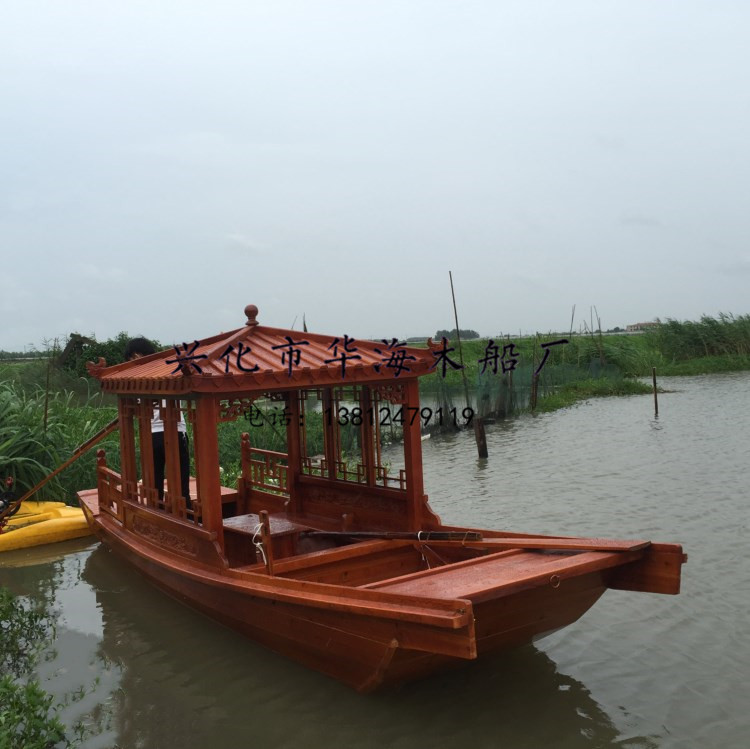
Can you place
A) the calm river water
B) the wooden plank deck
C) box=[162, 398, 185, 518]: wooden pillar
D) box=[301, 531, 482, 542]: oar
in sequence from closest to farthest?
the wooden plank deck → the calm river water → box=[301, 531, 482, 542]: oar → box=[162, 398, 185, 518]: wooden pillar

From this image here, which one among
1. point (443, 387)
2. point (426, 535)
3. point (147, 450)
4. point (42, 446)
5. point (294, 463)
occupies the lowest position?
point (426, 535)

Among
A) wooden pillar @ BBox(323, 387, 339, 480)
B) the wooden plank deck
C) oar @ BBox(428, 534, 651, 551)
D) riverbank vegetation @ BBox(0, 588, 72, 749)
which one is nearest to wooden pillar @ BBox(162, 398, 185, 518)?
riverbank vegetation @ BBox(0, 588, 72, 749)

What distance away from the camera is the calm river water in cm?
348

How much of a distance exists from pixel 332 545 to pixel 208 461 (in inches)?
56.0

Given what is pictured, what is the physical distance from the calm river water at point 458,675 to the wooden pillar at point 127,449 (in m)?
0.84

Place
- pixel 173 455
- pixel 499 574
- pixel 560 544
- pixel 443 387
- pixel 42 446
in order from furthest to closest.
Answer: pixel 443 387, pixel 42 446, pixel 173 455, pixel 560 544, pixel 499 574

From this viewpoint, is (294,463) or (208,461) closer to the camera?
(208,461)

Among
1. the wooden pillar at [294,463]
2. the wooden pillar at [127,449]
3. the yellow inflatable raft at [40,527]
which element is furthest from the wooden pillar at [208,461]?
the yellow inflatable raft at [40,527]

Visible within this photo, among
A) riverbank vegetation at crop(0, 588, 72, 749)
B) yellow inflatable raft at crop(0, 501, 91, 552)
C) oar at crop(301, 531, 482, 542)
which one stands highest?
oar at crop(301, 531, 482, 542)

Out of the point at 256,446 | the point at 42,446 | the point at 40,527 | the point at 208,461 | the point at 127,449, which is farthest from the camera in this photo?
the point at 256,446

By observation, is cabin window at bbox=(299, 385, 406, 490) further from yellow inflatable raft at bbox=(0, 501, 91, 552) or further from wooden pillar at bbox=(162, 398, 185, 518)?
yellow inflatable raft at bbox=(0, 501, 91, 552)

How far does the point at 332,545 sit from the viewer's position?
17.4ft

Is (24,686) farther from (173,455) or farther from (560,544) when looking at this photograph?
(560,544)

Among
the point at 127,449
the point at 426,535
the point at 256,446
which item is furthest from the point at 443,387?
the point at 426,535
